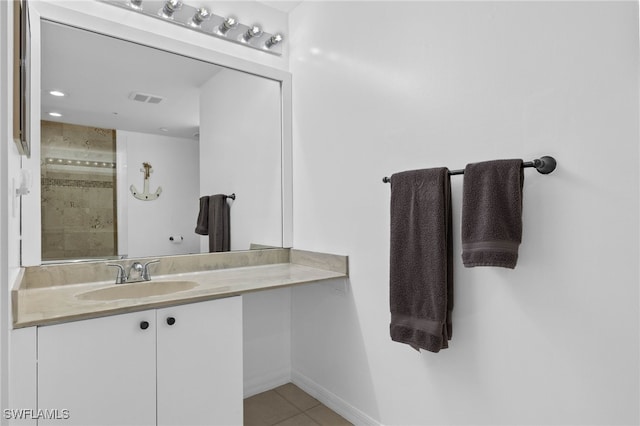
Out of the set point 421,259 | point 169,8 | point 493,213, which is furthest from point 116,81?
point 493,213

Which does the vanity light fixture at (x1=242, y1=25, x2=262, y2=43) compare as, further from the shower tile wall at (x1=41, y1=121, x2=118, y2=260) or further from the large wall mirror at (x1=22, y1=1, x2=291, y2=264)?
the shower tile wall at (x1=41, y1=121, x2=118, y2=260)

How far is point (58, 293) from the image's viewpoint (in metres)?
1.59

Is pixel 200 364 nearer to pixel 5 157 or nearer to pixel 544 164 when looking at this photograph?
pixel 5 157

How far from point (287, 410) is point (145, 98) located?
190 cm

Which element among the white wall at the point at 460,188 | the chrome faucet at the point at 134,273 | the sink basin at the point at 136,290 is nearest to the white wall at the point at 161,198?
the chrome faucet at the point at 134,273

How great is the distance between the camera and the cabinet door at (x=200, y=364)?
150 cm

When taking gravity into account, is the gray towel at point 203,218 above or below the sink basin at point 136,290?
above

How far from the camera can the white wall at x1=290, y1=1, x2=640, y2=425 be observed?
44.3 inches

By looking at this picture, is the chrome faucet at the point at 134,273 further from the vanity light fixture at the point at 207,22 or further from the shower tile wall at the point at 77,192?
the vanity light fixture at the point at 207,22

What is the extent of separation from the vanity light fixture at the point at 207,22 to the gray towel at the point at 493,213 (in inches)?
62.3

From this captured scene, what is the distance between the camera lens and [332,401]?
6.97ft

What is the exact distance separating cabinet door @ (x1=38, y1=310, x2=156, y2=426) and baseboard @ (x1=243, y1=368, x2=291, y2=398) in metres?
0.86

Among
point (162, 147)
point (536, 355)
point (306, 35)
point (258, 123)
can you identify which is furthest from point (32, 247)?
point (536, 355)

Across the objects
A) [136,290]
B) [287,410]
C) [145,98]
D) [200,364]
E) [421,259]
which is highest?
[145,98]
